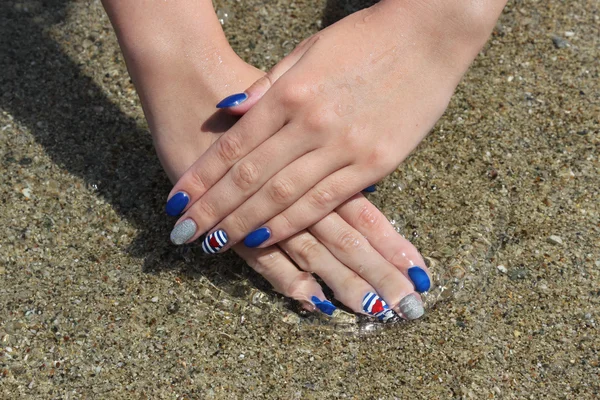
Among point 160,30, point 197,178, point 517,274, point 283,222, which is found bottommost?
point 517,274

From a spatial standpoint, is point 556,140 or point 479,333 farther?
point 556,140

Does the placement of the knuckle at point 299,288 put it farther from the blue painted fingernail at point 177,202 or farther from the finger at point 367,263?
the blue painted fingernail at point 177,202

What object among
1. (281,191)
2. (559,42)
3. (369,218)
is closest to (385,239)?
(369,218)

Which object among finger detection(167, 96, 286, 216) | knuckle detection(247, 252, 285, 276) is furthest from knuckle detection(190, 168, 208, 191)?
knuckle detection(247, 252, 285, 276)

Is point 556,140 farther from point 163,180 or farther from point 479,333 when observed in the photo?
point 163,180

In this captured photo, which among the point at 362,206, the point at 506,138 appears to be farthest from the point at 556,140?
the point at 362,206

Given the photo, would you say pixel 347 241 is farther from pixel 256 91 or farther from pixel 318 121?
pixel 256 91

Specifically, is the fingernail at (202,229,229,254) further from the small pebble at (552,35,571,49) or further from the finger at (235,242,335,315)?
the small pebble at (552,35,571,49)
